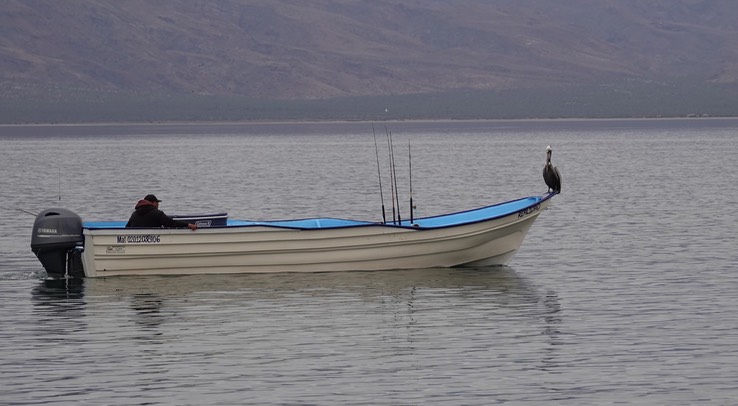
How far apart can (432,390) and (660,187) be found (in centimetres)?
5658

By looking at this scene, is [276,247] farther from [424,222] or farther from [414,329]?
→ [414,329]

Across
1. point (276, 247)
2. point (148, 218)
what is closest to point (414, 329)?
point (276, 247)

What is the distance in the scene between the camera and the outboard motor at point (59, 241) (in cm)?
3531

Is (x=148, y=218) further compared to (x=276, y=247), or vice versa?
(x=276, y=247)

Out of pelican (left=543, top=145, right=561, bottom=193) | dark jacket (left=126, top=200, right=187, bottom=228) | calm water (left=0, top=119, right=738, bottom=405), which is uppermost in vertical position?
pelican (left=543, top=145, right=561, bottom=193)

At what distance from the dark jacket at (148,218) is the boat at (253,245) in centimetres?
23

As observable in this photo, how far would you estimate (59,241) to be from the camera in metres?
35.5

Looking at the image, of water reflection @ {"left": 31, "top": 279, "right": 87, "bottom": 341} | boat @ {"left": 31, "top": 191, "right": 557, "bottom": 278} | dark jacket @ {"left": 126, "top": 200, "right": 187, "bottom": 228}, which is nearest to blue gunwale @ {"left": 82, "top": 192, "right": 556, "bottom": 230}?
boat @ {"left": 31, "top": 191, "right": 557, "bottom": 278}

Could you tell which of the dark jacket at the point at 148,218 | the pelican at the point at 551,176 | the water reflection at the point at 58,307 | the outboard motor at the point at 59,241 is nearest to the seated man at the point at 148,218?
the dark jacket at the point at 148,218

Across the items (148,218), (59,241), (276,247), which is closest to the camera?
(148,218)

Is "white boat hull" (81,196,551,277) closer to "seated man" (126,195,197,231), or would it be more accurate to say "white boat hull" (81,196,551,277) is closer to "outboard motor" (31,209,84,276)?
"seated man" (126,195,197,231)

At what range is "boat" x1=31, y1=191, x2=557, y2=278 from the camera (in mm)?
35312

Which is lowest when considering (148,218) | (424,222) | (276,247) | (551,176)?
(276,247)

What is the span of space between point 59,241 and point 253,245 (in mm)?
4382
